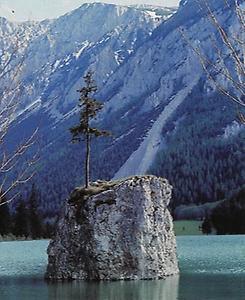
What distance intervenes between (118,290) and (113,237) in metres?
7.57

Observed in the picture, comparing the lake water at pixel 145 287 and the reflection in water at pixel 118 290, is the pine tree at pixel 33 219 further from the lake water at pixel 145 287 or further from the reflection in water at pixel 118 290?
the reflection in water at pixel 118 290

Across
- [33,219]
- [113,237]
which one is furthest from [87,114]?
[33,219]

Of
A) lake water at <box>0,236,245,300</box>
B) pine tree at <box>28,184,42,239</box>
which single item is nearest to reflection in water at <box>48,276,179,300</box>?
lake water at <box>0,236,245,300</box>

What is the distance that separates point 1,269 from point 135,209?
18461mm

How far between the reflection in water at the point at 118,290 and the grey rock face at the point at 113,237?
211cm

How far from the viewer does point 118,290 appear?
1797 inches

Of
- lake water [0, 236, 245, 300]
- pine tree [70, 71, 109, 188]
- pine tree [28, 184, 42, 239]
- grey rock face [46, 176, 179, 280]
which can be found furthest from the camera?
pine tree [28, 184, 42, 239]

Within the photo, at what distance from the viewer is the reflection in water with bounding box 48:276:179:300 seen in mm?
41438

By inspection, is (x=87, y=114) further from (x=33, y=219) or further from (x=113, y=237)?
(x=33, y=219)

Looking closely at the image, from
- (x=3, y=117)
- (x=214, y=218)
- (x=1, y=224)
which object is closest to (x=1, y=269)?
(x=3, y=117)

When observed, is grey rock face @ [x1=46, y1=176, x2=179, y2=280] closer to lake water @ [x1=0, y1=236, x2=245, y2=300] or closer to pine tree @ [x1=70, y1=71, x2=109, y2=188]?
lake water @ [x1=0, y1=236, x2=245, y2=300]

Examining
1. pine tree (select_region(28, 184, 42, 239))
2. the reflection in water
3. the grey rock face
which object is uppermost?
pine tree (select_region(28, 184, 42, 239))

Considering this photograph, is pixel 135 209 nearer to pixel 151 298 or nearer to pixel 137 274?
pixel 137 274

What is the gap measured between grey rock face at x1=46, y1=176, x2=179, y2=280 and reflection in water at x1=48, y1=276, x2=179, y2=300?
2112mm
